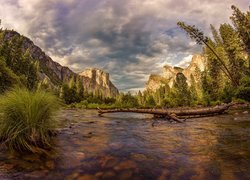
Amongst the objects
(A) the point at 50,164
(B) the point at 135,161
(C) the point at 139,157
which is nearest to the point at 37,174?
(A) the point at 50,164

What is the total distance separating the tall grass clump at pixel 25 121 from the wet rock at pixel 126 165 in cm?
231

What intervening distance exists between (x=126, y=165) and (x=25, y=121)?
3069 millimetres

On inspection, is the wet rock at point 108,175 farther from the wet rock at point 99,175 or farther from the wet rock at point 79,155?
the wet rock at point 79,155

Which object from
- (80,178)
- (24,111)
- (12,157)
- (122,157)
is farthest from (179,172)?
(24,111)

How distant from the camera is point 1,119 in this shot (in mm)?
6594

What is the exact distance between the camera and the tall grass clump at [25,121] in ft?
20.1

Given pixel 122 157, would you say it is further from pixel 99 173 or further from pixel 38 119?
pixel 38 119

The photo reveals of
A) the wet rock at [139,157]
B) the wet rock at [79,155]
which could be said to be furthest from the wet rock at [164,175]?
the wet rock at [79,155]

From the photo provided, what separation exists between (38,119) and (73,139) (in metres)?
1.68

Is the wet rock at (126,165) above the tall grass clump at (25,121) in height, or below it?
below

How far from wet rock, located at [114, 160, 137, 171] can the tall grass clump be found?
2308 millimetres

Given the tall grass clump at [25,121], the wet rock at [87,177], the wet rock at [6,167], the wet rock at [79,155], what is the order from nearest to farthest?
the wet rock at [87,177] < the wet rock at [6,167] < the wet rock at [79,155] < the tall grass clump at [25,121]

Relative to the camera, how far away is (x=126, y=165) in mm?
5102

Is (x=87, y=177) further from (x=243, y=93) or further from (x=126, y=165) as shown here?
(x=243, y=93)
